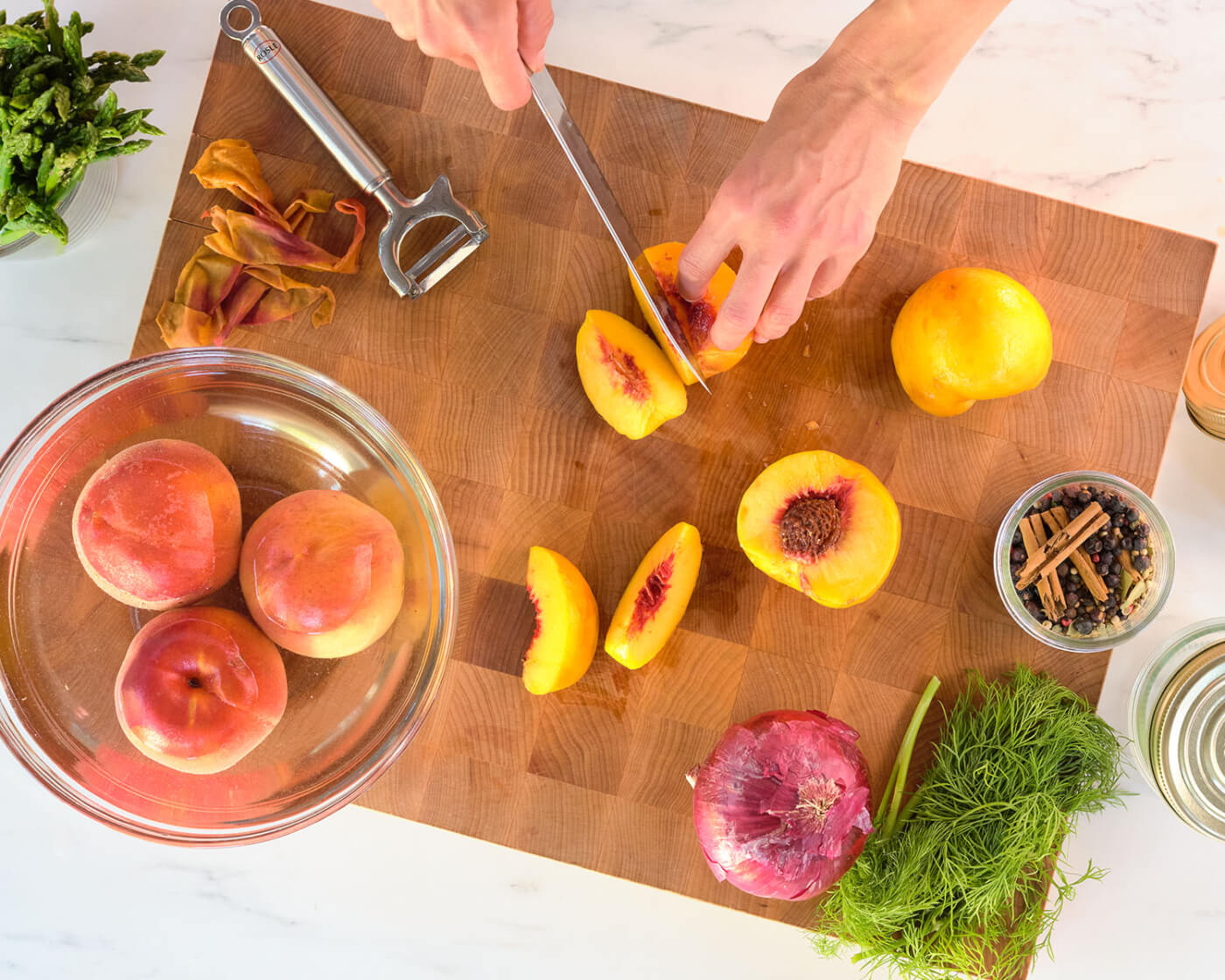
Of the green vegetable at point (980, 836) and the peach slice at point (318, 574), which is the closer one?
the peach slice at point (318, 574)

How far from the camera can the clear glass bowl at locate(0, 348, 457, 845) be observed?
45.8 inches

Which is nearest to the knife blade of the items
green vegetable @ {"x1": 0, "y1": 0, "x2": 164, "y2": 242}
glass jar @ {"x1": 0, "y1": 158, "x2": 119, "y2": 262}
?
green vegetable @ {"x1": 0, "y1": 0, "x2": 164, "y2": 242}

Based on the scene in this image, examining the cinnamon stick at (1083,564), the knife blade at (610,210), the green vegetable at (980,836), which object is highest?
the knife blade at (610,210)

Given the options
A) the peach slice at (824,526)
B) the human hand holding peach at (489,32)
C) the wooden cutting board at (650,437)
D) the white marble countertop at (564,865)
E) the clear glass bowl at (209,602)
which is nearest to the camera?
the human hand holding peach at (489,32)

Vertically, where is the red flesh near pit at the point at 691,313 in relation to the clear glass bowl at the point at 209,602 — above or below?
above

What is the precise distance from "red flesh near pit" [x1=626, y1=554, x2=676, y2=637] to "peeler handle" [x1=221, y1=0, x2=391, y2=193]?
691 millimetres

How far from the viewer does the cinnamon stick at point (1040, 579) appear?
133cm

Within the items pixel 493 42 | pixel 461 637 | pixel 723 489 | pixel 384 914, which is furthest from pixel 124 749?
pixel 493 42

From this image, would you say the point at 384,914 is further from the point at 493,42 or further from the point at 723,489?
the point at 493,42

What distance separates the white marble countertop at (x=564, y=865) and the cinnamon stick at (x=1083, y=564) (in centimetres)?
24

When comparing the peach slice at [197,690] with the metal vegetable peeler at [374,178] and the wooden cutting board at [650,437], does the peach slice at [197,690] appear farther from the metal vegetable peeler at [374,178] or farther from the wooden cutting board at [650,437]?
the metal vegetable peeler at [374,178]

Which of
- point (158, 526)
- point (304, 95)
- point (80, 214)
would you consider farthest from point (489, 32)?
point (80, 214)

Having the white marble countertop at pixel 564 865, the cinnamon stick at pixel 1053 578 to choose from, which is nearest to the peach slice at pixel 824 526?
the cinnamon stick at pixel 1053 578

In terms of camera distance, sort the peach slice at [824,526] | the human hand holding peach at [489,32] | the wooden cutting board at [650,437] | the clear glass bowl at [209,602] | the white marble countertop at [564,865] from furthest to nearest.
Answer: the white marble countertop at [564,865] → the wooden cutting board at [650,437] → the peach slice at [824,526] → the clear glass bowl at [209,602] → the human hand holding peach at [489,32]
